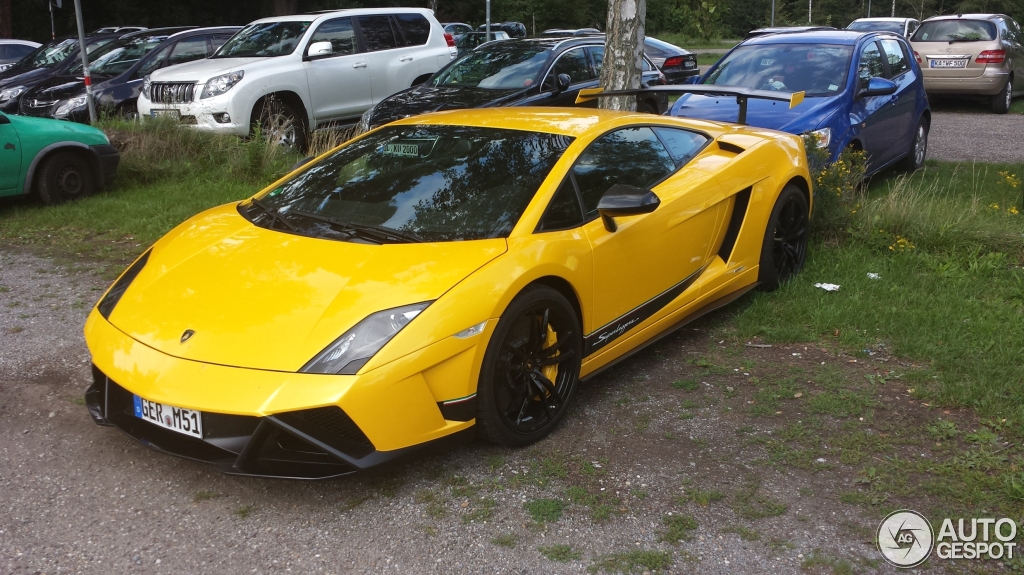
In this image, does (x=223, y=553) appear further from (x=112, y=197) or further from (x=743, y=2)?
(x=743, y=2)

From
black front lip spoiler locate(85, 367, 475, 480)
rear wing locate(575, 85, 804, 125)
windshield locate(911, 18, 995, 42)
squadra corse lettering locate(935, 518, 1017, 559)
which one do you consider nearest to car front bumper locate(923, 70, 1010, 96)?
windshield locate(911, 18, 995, 42)

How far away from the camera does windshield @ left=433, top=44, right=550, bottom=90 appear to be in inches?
409

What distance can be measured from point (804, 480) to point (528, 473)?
42.8 inches

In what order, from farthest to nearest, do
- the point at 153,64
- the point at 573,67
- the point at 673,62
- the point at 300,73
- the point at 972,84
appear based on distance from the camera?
the point at 673,62, the point at 972,84, the point at 153,64, the point at 300,73, the point at 573,67

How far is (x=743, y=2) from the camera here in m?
58.4

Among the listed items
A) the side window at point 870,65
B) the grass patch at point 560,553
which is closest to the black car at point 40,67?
the side window at point 870,65

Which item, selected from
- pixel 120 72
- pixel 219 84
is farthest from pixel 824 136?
pixel 120 72

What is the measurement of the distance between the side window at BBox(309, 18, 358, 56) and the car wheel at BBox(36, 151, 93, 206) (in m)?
3.79

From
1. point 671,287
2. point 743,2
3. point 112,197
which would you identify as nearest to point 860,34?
point 671,287

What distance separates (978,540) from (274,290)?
273 cm

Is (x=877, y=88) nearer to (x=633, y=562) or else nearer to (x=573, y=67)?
(x=573, y=67)

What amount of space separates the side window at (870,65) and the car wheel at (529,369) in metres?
5.56

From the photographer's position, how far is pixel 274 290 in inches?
141

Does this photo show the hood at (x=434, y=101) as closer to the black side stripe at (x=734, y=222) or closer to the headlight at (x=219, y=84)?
the headlight at (x=219, y=84)
